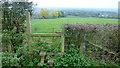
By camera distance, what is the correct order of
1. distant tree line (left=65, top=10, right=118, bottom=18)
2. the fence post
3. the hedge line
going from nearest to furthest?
the hedge line
the fence post
distant tree line (left=65, top=10, right=118, bottom=18)

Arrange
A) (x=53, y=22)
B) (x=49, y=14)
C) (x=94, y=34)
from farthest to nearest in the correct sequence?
(x=49, y=14) < (x=53, y=22) < (x=94, y=34)

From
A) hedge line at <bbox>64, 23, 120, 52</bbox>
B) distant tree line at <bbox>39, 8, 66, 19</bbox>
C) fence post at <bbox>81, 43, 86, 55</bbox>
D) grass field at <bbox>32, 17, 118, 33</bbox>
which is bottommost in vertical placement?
fence post at <bbox>81, 43, 86, 55</bbox>

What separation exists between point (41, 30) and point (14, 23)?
0.76 metres

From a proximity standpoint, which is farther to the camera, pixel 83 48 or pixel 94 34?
pixel 83 48

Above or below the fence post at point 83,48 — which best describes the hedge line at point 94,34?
above

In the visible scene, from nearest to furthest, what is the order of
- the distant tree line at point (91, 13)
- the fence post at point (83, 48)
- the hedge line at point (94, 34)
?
the hedge line at point (94, 34) → the fence post at point (83, 48) → the distant tree line at point (91, 13)

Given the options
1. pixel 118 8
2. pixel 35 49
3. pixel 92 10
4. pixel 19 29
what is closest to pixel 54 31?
pixel 35 49

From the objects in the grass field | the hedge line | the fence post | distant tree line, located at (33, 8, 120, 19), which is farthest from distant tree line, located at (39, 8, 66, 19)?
the fence post

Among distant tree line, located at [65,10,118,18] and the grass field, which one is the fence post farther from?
distant tree line, located at [65,10,118,18]

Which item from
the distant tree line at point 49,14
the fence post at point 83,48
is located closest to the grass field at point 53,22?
the distant tree line at point 49,14

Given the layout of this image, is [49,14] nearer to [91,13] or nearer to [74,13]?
[74,13]

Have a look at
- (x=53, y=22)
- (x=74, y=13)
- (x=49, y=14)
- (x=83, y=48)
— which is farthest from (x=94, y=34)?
(x=49, y=14)

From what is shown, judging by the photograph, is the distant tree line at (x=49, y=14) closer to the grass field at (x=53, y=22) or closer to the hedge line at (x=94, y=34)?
the grass field at (x=53, y=22)

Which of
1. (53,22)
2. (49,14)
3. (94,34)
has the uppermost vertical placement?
(49,14)
